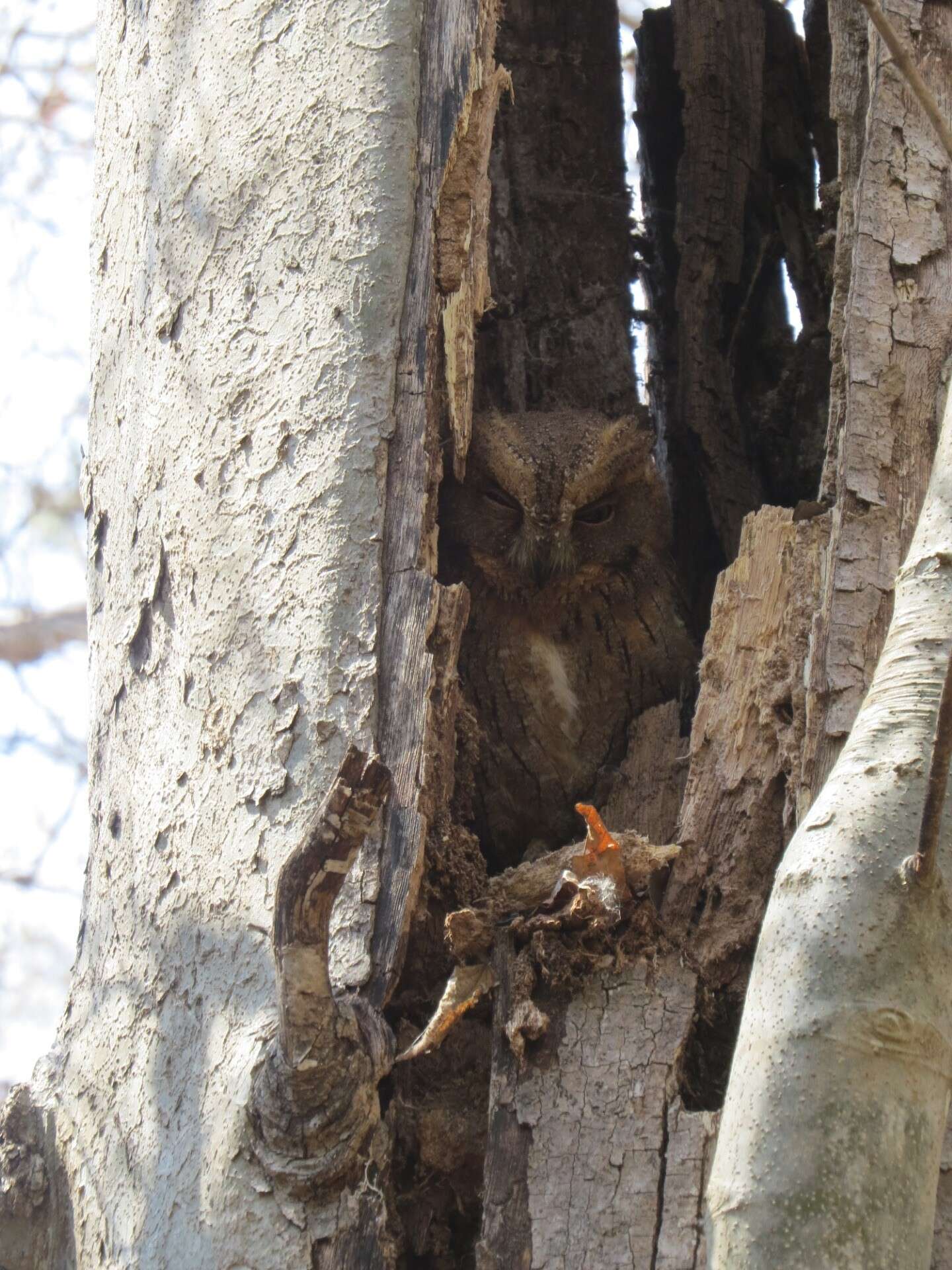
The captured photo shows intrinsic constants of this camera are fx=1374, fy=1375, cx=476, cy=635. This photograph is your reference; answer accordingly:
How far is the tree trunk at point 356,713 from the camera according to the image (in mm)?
1521

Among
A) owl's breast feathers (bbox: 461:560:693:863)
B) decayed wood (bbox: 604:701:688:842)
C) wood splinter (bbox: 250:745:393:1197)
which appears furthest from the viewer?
owl's breast feathers (bbox: 461:560:693:863)

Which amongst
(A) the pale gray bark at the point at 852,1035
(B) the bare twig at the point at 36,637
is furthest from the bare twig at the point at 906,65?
(B) the bare twig at the point at 36,637

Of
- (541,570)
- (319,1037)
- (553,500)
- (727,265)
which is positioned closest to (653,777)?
(541,570)

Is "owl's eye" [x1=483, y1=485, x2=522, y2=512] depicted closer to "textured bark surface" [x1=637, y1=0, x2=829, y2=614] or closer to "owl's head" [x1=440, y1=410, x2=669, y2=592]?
"owl's head" [x1=440, y1=410, x2=669, y2=592]

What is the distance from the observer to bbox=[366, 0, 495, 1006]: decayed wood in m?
1.66

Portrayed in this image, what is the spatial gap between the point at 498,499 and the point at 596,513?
10.2 inches

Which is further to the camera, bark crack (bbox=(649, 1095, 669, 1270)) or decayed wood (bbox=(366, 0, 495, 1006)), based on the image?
decayed wood (bbox=(366, 0, 495, 1006))

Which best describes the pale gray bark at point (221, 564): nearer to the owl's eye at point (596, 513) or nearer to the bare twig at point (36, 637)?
the owl's eye at point (596, 513)

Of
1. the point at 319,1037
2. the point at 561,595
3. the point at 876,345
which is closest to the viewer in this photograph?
the point at 319,1037

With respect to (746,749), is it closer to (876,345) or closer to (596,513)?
(876,345)

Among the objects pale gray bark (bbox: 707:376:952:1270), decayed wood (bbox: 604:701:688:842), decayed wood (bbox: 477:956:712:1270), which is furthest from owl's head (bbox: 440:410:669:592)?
pale gray bark (bbox: 707:376:952:1270)

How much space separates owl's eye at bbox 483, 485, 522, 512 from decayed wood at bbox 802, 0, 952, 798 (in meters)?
1.15

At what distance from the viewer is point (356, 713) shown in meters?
1.73

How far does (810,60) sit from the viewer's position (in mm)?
3486
